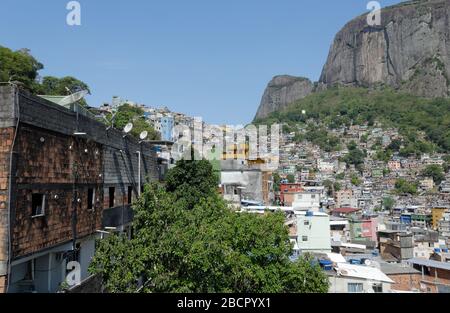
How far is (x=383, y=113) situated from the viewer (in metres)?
143

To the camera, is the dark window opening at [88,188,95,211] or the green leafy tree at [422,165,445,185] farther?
the green leafy tree at [422,165,445,185]

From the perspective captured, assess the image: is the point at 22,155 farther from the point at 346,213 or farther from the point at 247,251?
the point at 346,213

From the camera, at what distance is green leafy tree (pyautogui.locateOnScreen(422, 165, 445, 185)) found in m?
109

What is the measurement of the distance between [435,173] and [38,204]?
11807 centimetres

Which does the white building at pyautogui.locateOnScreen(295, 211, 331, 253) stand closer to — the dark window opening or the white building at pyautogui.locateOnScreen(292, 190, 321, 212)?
the white building at pyautogui.locateOnScreen(292, 190, 321, 212)

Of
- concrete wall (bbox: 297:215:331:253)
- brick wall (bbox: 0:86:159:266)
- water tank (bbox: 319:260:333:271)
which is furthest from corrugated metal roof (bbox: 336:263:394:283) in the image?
brick wall (bbox: 0:86:159:266)

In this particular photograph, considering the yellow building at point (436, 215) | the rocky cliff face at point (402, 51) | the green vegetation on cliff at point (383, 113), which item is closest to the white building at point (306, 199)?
the yellow building at point (436, 215)

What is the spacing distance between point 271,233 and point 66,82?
29.0 meters

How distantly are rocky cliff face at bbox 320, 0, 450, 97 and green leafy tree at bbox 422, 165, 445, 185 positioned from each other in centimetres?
4753

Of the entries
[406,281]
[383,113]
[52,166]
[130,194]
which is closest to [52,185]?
[52,166]

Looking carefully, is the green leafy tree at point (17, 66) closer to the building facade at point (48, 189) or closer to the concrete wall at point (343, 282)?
the building facade at point (48, 189)

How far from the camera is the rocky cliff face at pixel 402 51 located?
151 meters

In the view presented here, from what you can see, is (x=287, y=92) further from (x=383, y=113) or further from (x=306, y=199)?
(x=306, y=199)

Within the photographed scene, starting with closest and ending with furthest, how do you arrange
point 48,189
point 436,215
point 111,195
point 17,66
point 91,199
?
point 48,189 → point 91,199 → point 111,195 → point 17,66 → point 436,215
